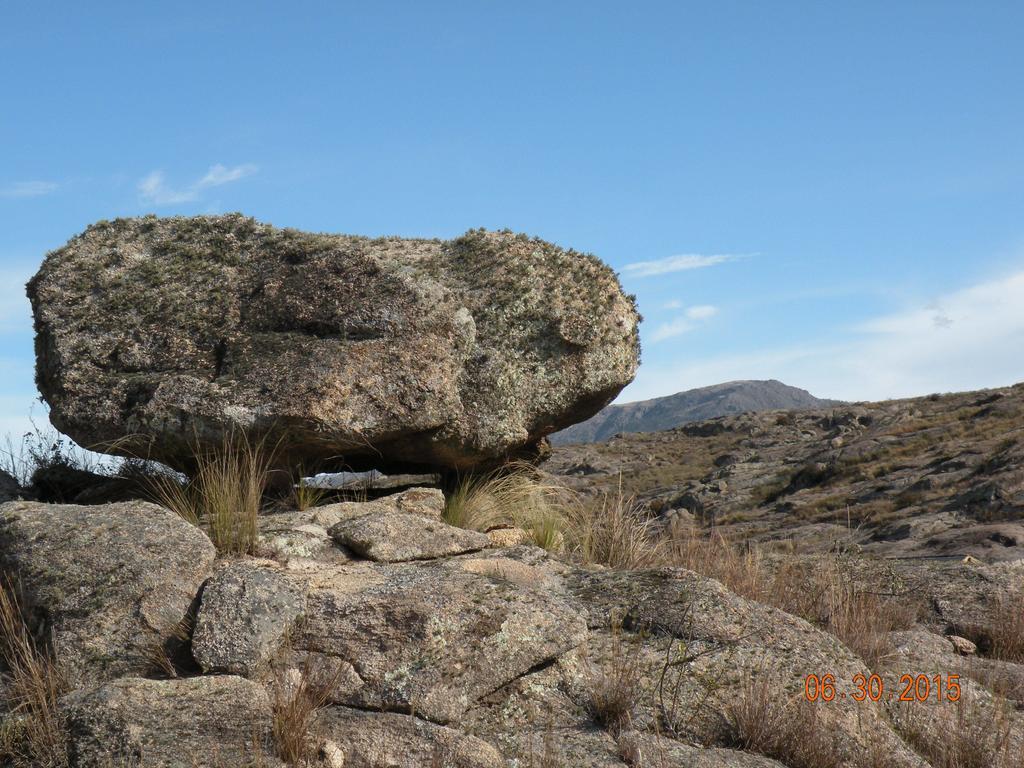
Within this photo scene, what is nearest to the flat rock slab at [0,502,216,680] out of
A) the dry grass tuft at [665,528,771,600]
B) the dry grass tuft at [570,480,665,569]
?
the dry grass tuft at [570,480,665,569]

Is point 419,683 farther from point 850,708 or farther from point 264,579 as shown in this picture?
point 850,708

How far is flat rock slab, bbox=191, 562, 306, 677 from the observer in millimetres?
5254

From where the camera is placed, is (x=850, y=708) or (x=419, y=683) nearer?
(x=419, y=683)

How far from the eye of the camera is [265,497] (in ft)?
27.2

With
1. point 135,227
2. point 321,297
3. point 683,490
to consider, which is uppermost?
point 135,227

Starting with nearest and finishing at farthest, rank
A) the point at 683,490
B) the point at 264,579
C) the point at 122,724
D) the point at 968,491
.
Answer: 1. the point at 122,724
2. the point at 264,579
3. the point at 968,491
4. the point at 683,490

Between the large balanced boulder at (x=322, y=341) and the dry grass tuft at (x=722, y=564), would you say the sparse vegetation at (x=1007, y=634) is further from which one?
the large balanced boulder at (x=322, y=341)

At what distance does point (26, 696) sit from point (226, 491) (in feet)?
6.76

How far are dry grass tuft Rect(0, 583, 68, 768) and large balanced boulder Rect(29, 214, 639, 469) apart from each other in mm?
2333

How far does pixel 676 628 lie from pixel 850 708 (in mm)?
1073

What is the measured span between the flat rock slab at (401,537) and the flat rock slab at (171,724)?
2.00 metres

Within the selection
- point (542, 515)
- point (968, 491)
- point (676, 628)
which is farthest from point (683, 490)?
point (676, 628)

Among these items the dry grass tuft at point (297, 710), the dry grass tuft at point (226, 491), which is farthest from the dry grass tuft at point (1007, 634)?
the dry grass tuft at point (226, 491)

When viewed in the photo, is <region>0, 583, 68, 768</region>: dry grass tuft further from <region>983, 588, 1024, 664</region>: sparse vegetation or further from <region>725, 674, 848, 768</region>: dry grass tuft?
<region>983, 588, 1024, 664</region>: sparse vegetation
